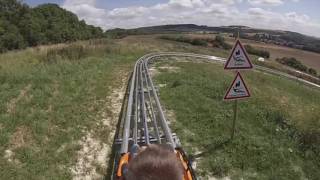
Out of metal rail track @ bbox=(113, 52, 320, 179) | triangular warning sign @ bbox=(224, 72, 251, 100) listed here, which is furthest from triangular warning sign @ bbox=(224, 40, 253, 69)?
metal rail track @ bbox=(113, 52, 320, 179)

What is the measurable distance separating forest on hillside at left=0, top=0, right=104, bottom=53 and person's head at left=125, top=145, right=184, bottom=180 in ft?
177

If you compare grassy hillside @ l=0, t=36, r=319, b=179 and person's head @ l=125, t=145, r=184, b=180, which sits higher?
person's head @ l=125, t=145, r=184, b=180

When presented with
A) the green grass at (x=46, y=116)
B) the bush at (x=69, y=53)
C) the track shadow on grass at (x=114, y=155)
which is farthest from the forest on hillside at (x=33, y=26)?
the track shadow on grass at (x=114, y=155)

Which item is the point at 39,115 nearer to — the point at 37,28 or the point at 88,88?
the point at 88,88

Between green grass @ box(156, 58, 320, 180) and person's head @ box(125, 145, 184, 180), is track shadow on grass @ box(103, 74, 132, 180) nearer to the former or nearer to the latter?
green grass @ box(156, 58, 320, 180)

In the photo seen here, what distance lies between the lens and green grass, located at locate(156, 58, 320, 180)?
342 inches

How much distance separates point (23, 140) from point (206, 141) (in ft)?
13.9

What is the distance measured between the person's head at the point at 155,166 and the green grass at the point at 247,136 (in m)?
6.14

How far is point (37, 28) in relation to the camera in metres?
64.5

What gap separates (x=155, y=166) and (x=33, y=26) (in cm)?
6538

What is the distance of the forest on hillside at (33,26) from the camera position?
5788 centimetres

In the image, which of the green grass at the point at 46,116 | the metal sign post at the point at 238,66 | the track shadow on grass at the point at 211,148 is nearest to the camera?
the green grass at the point at 46,116

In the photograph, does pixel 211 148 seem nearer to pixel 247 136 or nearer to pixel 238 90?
pixel 247 136

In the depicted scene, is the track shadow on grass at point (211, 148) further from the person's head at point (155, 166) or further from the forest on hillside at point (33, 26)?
the forest on hillside at point (33, 26)
